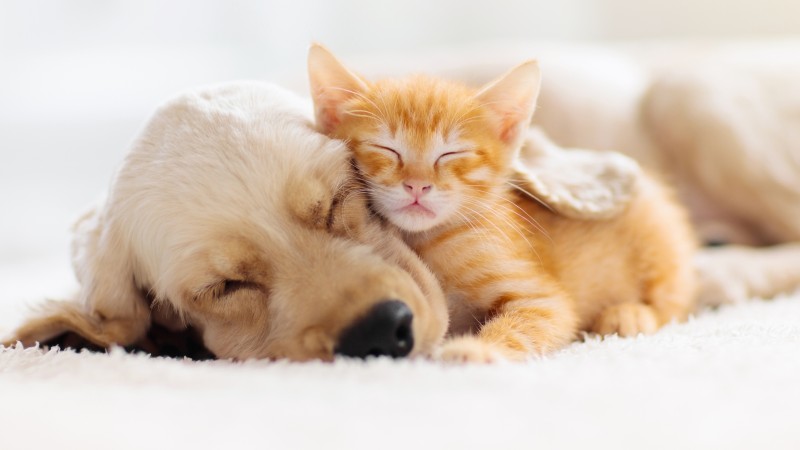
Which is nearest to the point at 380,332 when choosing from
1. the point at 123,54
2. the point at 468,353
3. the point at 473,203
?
the point at 468,353

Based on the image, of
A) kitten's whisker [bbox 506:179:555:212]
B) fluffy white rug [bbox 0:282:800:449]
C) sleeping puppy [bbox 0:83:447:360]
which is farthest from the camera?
kitten's whisker [bbox 506:179:555:212]

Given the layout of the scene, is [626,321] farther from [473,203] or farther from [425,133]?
[425,133]

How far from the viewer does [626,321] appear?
1.78 m

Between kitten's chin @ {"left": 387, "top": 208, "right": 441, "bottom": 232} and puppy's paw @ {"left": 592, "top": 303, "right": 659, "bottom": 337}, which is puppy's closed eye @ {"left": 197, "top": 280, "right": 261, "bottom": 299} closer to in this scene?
kitten's chin @ {"left": 387, "top": 208, "right": 441, "bottom": 232}

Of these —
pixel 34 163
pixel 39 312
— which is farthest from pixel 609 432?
pixel 34 163

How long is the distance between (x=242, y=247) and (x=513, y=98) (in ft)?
2.21

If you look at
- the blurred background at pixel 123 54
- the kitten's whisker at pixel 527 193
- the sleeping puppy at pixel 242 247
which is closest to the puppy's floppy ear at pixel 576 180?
the kitten's whisker at pixel 527 193

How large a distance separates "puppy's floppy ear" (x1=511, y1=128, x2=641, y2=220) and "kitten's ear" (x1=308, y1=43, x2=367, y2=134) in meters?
0.41

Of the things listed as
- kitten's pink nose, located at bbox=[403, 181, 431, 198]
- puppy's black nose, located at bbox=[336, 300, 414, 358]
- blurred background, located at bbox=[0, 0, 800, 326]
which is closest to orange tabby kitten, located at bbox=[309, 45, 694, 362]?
kitten's pink nose, located at bbox=[403, 181, 431, 198]

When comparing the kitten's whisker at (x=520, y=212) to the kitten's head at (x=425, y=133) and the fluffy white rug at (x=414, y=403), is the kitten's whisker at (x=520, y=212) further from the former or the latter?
the fluffy white rug at (x=414, y=403)

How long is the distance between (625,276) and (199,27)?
3126 millimetres

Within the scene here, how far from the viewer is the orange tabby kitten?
1606 millimetres

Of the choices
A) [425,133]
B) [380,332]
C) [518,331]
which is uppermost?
[425,133]

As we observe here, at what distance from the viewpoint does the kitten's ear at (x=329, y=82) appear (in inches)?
65.8
